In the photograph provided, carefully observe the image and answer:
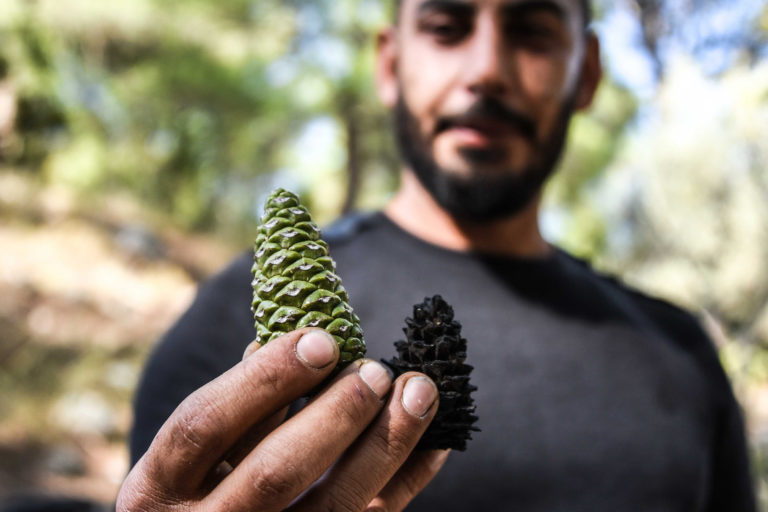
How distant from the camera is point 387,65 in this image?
215 cm

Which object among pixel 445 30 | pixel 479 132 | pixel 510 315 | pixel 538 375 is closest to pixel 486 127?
pixel 479 132

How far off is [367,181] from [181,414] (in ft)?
24.2

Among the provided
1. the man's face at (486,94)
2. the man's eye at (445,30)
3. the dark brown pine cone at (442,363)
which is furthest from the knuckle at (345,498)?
the man's eye at (445,30)

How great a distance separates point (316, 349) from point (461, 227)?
3.75ft

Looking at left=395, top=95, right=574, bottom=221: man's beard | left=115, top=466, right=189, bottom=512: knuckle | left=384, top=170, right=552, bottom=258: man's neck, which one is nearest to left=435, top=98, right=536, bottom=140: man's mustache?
left=395, top=95, right=574, bottom=221: man's beard

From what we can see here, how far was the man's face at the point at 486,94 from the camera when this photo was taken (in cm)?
145

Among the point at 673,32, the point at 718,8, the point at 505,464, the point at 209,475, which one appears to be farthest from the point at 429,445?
the point at 673,32

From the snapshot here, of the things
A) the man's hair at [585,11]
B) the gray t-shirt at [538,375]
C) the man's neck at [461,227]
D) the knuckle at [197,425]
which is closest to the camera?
the knuckle at [197,425]

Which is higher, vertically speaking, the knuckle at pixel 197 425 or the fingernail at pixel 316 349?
the fingernail at pixel 316 349

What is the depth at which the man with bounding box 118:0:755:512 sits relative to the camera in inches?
53.9

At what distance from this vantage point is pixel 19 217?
6.20 m

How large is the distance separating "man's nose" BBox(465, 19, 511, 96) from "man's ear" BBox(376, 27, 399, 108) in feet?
2.07

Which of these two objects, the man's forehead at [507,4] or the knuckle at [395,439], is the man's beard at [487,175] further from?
the knuckle at [395,439]

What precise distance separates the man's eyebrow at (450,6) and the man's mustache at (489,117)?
260 millimetres
